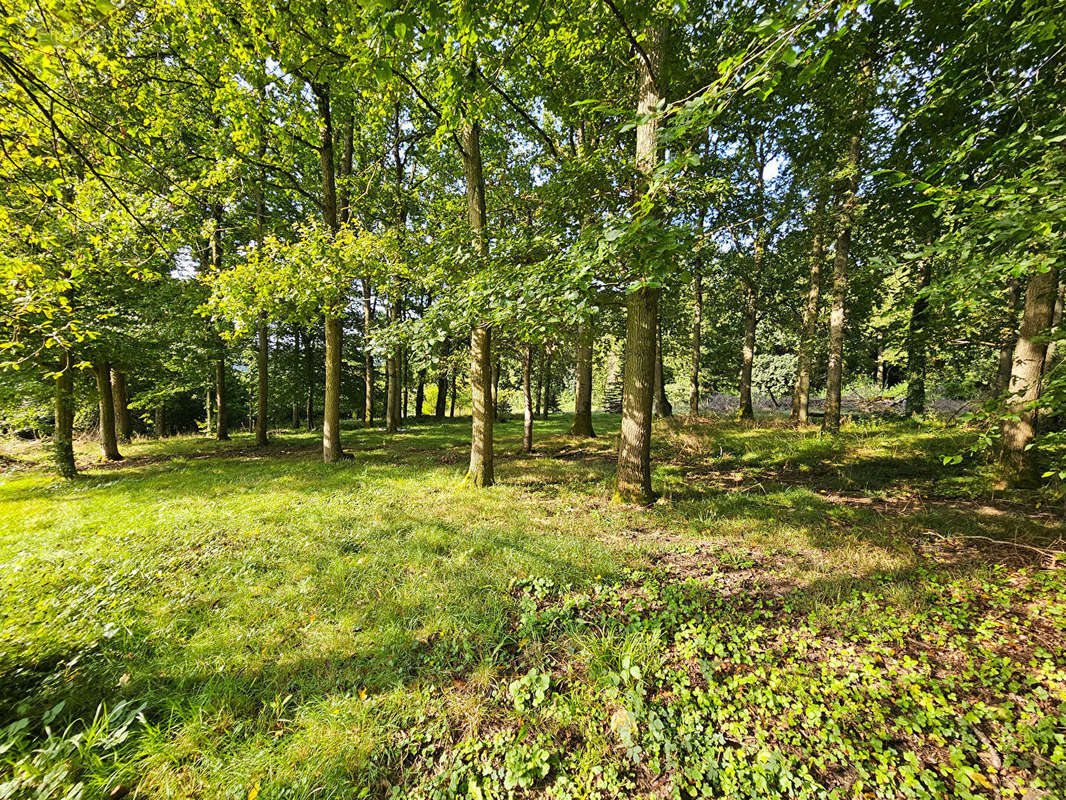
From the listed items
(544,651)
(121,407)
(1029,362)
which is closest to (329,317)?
(544,651)

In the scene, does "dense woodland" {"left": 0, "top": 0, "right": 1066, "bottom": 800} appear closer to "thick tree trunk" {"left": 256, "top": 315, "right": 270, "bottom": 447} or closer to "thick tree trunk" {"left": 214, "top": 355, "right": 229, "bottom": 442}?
"thick tree trunk" {"left": 256, "top": 315, "right": 270, "bottom": 447}

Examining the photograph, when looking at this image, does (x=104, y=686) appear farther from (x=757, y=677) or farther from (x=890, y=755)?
(x=890, y=755)

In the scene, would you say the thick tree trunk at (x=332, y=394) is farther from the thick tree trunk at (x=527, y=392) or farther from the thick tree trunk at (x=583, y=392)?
the thick tree trunk at (x=583, y=392)

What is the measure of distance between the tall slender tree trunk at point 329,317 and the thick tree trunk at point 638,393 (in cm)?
805

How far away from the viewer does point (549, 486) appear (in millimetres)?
8500

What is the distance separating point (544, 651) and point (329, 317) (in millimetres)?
10450

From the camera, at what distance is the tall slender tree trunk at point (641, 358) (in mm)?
6129

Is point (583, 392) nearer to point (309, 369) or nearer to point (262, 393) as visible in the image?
point (262, 393)

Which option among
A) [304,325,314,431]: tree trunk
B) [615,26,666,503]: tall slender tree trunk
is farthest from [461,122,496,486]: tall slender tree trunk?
[304,325,314,431]: tree trunk

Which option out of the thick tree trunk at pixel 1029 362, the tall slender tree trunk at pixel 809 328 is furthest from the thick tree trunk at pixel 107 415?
the tall slender tree trunk at pixel 809 328

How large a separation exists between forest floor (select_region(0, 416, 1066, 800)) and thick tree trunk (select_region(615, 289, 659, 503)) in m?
0.63

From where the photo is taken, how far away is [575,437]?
47.3 feet

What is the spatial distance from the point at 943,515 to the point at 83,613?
11.4m

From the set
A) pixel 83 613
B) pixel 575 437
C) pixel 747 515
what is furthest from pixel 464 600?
pixel 575 437
